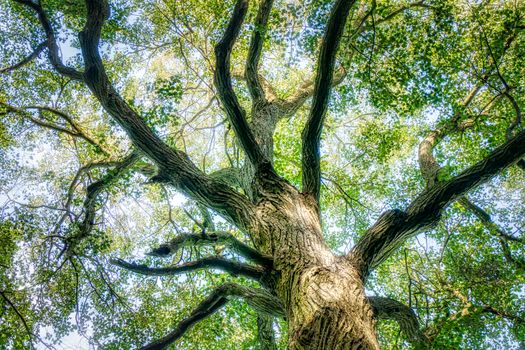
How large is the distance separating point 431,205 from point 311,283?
80.7 inches

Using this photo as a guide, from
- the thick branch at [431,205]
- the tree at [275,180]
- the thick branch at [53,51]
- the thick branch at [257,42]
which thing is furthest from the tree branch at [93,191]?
the thick branch at [431,205]

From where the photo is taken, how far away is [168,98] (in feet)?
25.6

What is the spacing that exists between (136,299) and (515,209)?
34.7ft

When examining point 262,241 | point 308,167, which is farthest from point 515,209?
point 262,241

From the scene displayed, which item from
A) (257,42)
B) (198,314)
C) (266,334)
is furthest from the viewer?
(257,42)

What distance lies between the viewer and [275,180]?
6031 millimetres

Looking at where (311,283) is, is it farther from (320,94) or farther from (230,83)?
(230,83)

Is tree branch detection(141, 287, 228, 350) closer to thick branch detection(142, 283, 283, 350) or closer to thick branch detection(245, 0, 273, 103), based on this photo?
thick branch detection(142, 283, 283, 350)

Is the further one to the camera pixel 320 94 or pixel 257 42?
pixel 257 42

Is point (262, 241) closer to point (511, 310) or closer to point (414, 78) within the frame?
point (414, 78)

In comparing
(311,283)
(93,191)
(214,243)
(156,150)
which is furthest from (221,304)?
(93,191)

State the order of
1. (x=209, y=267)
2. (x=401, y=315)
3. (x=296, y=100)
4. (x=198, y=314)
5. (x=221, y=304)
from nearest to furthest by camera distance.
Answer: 1. (x=209, y=267)
2. (x=198, y=314)
3. (x=221, y=304)
4. (x=401, y=315)
5. (x=296, y=100)

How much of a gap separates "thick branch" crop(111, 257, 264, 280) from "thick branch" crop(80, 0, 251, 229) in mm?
1060

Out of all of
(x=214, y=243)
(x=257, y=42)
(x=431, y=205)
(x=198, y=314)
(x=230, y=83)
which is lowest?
(x=198, y=314)
